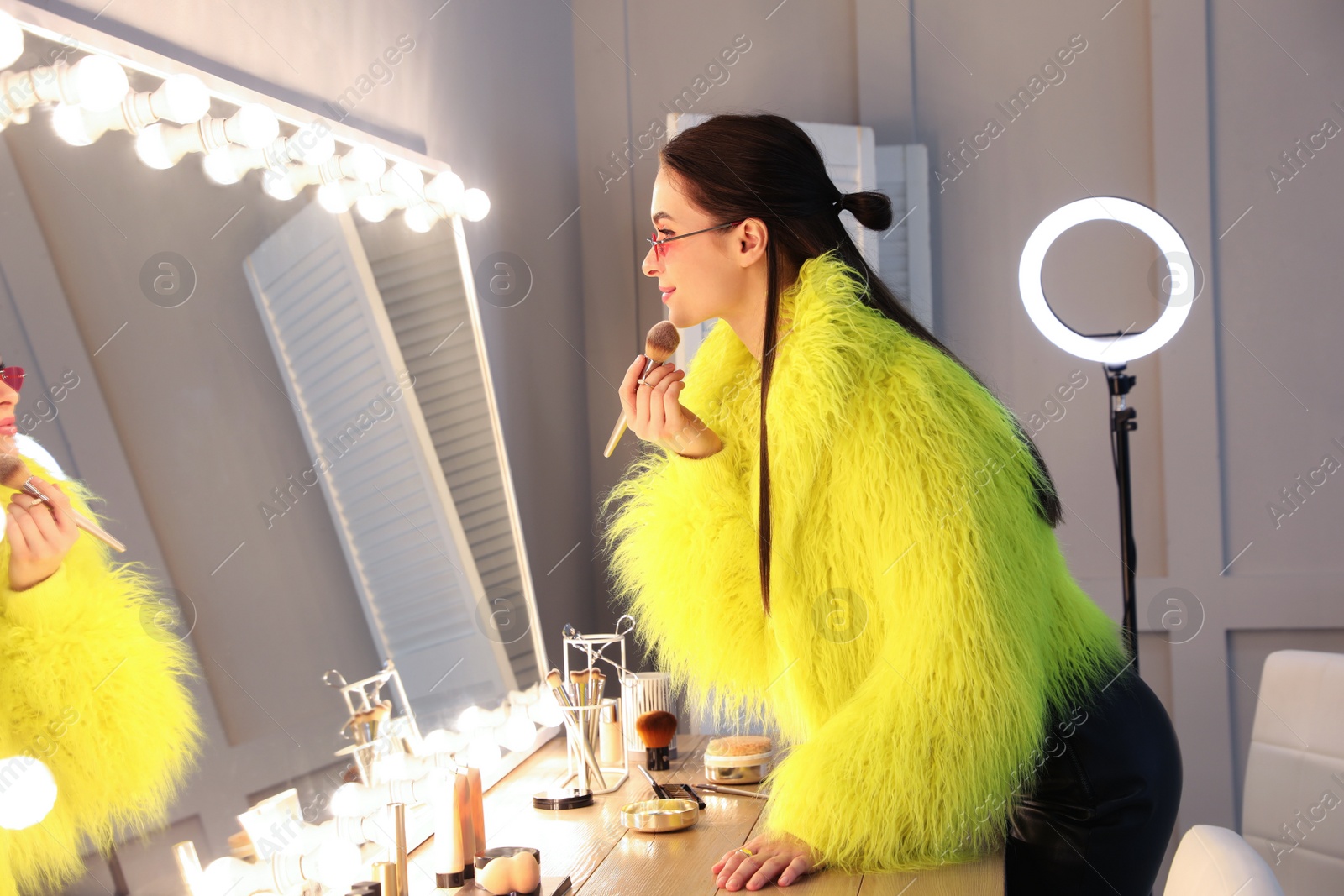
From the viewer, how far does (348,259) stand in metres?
1.49

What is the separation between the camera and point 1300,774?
163 cm

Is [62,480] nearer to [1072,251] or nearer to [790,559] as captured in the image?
→ [790,559]

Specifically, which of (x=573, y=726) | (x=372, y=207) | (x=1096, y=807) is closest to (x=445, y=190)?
(x=372, y=207)

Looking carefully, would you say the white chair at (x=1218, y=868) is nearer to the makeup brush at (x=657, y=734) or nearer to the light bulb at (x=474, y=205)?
the makeup brush at (x=657, y=734)

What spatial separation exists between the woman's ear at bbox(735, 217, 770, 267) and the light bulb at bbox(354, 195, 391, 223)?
0.60 metres

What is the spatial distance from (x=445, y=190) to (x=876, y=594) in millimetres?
1061

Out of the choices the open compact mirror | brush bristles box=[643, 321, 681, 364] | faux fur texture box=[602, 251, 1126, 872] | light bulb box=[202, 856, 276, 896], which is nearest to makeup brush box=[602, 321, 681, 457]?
brush bristles box=[643, 321, 681, 364]

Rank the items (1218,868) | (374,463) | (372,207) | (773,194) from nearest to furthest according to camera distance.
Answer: (1218,868), (773,194), (374,463), (372,207)

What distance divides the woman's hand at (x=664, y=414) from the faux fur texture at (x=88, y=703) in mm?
526

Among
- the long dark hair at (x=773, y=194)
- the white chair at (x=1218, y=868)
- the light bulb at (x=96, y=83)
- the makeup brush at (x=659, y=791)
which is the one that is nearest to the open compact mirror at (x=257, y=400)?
the light bulb at (x=96, y=83)

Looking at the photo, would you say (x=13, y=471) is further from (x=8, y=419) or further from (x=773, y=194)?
(x=773, y=194)

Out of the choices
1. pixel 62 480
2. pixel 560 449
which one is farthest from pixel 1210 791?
pixel 62 480

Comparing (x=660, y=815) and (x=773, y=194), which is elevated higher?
(x=773, y=194)

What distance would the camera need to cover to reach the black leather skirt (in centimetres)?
117
